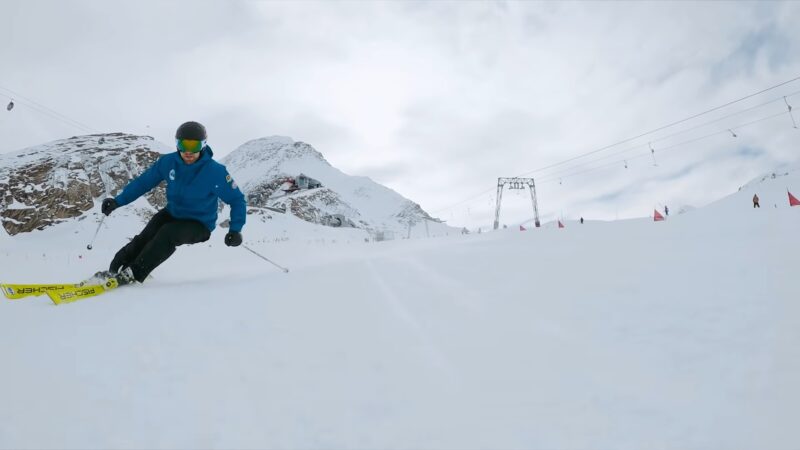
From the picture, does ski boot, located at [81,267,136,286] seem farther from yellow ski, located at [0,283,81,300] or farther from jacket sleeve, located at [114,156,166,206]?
jacket sleeve, located at [114,156,166,206]

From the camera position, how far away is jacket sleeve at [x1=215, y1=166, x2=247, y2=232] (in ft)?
16.0

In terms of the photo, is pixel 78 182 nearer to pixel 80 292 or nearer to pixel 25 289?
pixel 25 289

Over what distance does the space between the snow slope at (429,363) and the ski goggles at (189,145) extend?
1.74 m

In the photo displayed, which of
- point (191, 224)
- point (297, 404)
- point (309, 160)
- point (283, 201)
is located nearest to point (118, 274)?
point (191, 224)

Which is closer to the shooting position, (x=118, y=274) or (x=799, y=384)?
(x=799, y=384)

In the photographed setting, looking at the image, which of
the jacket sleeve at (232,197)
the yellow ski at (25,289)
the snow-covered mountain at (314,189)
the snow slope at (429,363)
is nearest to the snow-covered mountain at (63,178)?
the snow-covered mountain at (314,189)

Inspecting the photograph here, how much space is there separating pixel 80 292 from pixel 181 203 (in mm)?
1441

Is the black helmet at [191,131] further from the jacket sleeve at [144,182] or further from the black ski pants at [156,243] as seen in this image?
the black ski pants at [156,243]

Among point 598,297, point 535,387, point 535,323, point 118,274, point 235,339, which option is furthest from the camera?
point 118,274

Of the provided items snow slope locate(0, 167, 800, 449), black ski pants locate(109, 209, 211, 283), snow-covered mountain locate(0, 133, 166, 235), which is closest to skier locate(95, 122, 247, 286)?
black ski pants locate(109, 209, 211, 283)

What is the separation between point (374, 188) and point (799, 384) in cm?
15777

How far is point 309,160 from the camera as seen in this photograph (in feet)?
495

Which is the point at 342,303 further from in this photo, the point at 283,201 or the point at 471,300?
the point at 283,201

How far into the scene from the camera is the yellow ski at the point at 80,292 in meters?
3.49
